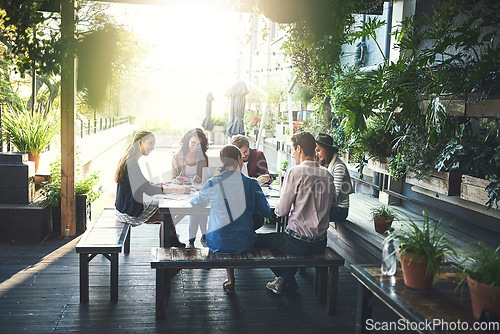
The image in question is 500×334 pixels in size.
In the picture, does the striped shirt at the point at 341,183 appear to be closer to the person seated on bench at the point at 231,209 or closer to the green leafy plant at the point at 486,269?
the person seated on bench at the point at 231,209

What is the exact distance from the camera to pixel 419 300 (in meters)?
2.19

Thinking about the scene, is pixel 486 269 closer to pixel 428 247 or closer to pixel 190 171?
pixel 428 247

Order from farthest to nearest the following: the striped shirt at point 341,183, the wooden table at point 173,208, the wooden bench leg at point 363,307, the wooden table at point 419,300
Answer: the striped shirt at point 341,183 → the wooden table at point 173,208 → the wooden bench leg at point 363,307 → the wooden table at point 419,300

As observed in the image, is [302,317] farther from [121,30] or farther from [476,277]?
[121,30]

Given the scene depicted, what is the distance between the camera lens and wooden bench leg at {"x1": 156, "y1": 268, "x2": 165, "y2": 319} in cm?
344

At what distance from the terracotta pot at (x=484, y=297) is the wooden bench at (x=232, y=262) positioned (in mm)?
1729

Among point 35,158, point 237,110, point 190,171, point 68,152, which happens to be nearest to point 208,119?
point 237,110

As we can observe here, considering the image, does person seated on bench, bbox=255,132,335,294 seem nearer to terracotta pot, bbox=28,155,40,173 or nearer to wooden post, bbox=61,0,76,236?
wooden post, bbox=61,0,76,236

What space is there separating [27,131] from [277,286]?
385 centimetres

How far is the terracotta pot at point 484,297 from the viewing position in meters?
1.85

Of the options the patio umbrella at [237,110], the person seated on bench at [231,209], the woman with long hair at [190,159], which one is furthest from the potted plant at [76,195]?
the patio umbrella at [237,110]

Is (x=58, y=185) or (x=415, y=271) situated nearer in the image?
(x=415, y=271)

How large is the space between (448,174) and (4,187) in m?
4.72
